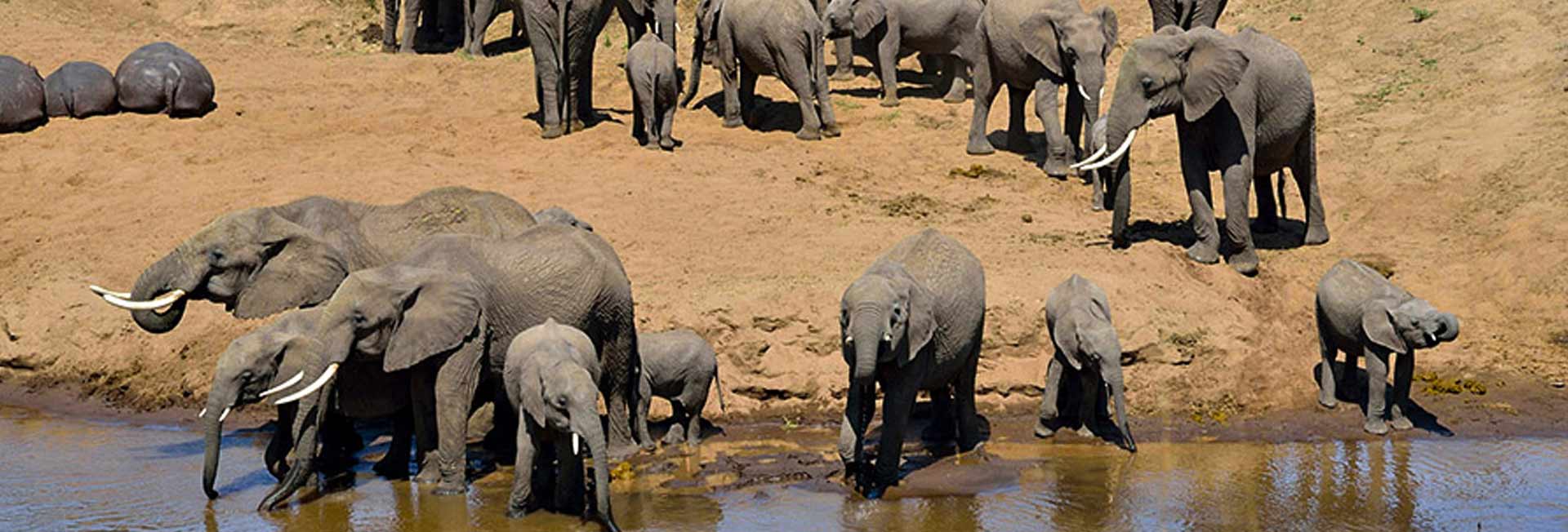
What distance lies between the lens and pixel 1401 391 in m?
12.6

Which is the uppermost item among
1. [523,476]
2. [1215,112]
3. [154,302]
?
[1215,112]

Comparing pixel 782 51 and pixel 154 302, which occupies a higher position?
pixel 782 51

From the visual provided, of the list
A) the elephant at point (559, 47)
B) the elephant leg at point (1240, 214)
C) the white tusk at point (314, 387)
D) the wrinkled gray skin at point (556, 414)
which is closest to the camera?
the wrinkled gray skin at point (556, 414)

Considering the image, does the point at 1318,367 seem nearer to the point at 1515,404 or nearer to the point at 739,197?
the point at 1515,404

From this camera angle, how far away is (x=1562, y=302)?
14445mm

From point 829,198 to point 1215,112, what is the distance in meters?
3.64

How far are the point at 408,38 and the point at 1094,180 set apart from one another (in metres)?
11.0

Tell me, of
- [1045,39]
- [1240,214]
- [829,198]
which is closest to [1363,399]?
[1240,214]

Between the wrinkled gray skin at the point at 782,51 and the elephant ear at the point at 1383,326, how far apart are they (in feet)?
25.9

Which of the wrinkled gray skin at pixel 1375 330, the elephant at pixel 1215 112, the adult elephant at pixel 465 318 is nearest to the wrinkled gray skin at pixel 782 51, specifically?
the elephant at pixel 1215 112

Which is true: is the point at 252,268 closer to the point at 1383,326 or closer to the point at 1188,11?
the point at 1383,326

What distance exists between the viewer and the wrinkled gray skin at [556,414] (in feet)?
32.0

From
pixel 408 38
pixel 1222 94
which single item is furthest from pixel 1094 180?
pixel 408 38

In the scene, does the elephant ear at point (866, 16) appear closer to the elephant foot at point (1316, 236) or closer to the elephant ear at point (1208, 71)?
the elephant foot at point (1316, 236)
